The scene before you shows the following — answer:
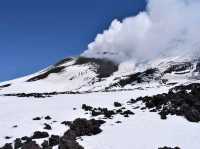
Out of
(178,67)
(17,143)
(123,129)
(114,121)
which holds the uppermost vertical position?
(178,67)

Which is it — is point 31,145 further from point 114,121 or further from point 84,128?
point 114,121

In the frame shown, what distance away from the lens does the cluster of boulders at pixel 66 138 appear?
2783 centimetres

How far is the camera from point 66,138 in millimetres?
28375

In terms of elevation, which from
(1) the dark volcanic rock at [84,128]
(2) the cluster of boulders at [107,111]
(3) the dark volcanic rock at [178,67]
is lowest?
(1) the dark volcanic rock at [84,128]

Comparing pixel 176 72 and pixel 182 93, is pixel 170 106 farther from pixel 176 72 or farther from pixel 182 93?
pixel 176 72

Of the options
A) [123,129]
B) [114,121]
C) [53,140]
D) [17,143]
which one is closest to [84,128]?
[123,129]

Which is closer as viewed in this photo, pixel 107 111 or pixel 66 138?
pixel 66 138

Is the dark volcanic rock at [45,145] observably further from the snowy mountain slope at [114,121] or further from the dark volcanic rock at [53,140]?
the snowy mountain slope at [114,121]

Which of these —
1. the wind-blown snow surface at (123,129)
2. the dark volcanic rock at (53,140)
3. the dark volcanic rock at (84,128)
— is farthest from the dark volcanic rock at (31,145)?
the dark volcanic rock at (84,128)

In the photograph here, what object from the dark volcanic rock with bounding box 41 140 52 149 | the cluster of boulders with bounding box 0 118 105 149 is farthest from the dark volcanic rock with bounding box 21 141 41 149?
the dark volcanic rock with bounding box 41 140 52 149

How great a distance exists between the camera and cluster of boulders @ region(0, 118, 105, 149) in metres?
27.8

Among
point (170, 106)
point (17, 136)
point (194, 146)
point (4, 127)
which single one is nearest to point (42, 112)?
point (4, 127)

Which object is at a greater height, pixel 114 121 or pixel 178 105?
pixel 178 105

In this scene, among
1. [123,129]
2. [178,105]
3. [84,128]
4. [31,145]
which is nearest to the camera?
[31,145]
